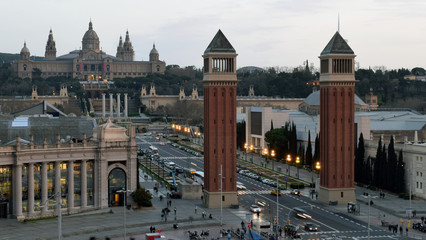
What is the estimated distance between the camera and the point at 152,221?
67.2 m

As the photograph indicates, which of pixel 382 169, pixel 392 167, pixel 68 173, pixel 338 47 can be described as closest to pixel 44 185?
pixel 68 173

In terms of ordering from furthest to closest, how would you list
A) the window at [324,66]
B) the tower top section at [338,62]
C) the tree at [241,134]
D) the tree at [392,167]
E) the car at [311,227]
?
the tree at [241,134] < the tree at [392,167] < the window at [324,66] < the tower top section at [338,62] < the car at [311,227]

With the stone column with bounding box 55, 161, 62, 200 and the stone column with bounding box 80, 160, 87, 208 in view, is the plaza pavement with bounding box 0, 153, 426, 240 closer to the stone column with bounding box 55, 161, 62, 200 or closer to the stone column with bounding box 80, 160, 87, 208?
the stone column with bounding box 80, 160, 87, 208

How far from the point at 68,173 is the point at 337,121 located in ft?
110

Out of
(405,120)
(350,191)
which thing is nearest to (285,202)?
(350,191)

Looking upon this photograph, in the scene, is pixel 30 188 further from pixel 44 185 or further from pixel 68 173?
pixel 68 173

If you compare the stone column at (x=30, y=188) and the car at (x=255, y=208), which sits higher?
the stone column at (x=30, y=188)

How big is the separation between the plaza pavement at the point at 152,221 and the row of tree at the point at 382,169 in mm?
4090

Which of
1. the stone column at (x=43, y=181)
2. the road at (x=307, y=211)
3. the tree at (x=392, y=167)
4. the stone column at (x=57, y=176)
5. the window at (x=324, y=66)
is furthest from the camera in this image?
the tree at (x=392, y=167)

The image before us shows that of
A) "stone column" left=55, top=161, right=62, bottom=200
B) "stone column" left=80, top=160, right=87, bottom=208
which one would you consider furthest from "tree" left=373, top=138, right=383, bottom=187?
"stone column" left=55, top=161, right=62, bottom=200

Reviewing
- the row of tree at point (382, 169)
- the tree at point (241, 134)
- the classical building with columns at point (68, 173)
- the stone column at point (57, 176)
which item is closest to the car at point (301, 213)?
the row of tree at point (382, 169)

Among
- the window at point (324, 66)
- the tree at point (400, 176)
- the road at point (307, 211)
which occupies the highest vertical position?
the window at point (324, 66)

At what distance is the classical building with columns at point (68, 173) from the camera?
68125mm

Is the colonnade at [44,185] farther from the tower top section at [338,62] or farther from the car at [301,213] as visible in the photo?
the tower top section at [338,62]
